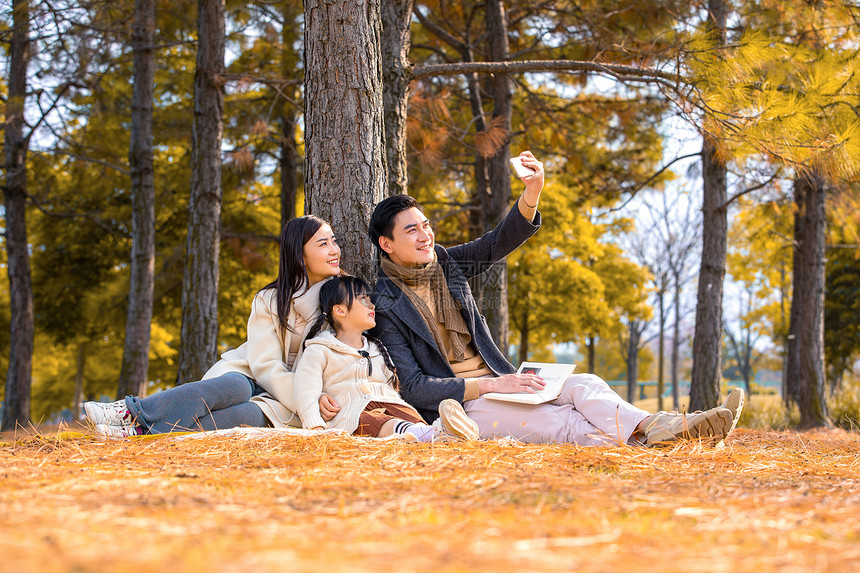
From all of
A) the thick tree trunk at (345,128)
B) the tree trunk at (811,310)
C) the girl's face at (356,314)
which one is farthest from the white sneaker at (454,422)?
the tree trunk at (811,310)

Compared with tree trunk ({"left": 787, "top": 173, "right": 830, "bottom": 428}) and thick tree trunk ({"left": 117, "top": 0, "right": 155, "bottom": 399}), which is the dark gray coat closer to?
thick tree trunk ({"left": 117, "top": 0, "right": 155, "bottom": 399})

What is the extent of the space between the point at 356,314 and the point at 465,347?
0.62 meters

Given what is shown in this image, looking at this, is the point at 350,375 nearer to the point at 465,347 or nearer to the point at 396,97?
the point at 465,347

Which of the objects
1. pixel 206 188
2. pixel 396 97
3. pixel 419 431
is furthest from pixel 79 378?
pixel 419 431

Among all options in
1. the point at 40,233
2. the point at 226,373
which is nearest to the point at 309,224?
the point at 226,373

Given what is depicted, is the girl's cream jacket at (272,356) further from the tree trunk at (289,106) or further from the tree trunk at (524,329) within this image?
the tree trunk at (524,329)

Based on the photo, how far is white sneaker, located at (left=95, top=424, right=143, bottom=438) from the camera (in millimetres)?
3146

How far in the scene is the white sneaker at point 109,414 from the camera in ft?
10.5

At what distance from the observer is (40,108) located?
9.54m

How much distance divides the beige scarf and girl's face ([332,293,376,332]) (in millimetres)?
249

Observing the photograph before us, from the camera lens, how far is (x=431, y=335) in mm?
3490

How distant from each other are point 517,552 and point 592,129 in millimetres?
9427

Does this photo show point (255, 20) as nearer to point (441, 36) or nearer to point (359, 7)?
point (441, 36)

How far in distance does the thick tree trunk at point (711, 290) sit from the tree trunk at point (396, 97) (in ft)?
13.4
